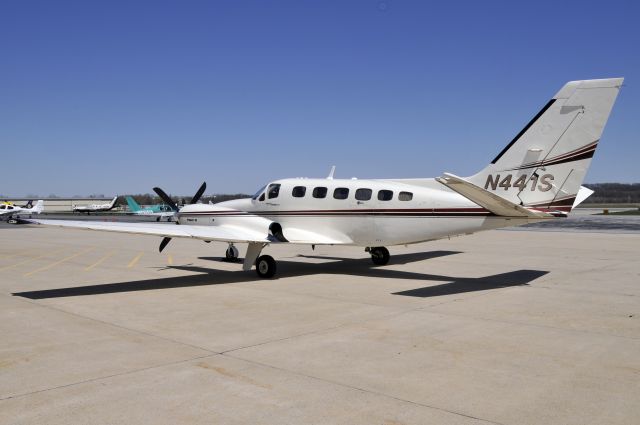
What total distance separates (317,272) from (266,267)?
2.12 m

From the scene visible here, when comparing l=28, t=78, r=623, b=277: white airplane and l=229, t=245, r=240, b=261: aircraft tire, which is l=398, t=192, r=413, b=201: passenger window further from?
l=229, t=245, r=240, b=261: aircraft tire

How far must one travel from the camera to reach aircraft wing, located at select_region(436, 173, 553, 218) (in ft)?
38.3

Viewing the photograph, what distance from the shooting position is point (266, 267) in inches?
628

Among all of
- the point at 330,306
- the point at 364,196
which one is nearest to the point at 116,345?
the point at 330,306

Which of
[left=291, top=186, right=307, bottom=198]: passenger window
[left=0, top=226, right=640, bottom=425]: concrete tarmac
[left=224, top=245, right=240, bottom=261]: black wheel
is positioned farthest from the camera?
[left=224, top=245, right=240, bottom=261]: black wheel

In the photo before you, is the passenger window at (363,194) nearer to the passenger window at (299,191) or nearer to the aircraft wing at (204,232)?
the aircraft wing at (204,232)

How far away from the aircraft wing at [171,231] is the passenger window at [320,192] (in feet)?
6.65

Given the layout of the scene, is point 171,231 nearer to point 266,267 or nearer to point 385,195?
point 266,267

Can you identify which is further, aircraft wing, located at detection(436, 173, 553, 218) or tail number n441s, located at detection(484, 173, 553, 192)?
tail number n441s, located at detection(484, 173, 553, 192)

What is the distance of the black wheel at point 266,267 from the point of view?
15906mm

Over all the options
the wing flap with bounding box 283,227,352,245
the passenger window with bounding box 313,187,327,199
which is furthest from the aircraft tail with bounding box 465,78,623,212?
the passenger window with bounding box 313,187,327,199

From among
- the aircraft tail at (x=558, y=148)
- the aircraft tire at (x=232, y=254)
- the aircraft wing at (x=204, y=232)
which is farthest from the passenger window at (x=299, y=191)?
the aircraft tail at (x=558, y=148)

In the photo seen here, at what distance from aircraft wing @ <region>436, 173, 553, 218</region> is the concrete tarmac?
1.91 m

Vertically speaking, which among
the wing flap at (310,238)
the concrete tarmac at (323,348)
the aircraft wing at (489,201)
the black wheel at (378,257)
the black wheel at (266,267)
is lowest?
the concrete tarmac at (323,348)
